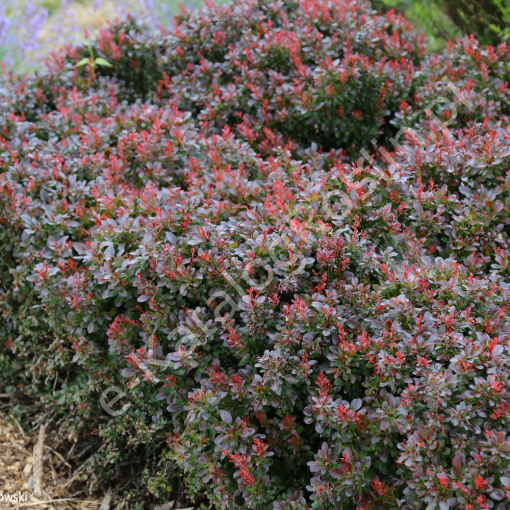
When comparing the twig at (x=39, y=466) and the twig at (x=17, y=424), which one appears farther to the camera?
the twig at (x=17, y=424)

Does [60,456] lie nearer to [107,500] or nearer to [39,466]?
[39,466]

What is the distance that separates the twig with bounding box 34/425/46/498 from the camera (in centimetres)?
265

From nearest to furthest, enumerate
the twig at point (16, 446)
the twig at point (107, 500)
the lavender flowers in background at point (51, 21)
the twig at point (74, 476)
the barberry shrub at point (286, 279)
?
1. the barberry shrub at point (286, 279)
2. the twig at point (107, 500)
3. the twig at point (74, 476)
4. the twig at point (16, 446)
5. the lavender flowers in background at point (51, 21)

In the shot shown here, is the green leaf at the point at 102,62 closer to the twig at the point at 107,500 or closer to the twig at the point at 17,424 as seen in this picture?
the twig at the point at 17,424

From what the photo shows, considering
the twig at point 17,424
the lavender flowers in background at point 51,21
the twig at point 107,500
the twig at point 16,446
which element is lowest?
the twig at point 107,500

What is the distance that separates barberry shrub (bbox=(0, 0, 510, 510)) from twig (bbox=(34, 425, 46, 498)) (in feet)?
0.90

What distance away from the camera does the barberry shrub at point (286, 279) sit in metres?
1.74

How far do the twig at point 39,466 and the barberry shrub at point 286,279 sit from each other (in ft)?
0.90

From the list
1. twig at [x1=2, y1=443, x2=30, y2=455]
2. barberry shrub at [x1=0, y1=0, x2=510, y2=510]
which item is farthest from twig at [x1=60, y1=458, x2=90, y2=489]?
twig at [x1=2, y1=443, x2=30, y2=455]

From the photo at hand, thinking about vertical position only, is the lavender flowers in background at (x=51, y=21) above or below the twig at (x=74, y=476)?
above

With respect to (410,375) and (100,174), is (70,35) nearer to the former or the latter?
(100,174)

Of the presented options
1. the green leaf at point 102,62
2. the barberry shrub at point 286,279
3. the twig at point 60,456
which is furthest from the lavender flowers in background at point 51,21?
the twig at point 60,456

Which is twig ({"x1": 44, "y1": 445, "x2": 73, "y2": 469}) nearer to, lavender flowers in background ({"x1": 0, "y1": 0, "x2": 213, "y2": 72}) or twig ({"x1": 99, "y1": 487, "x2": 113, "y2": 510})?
twig ({"x1": 99, "y1": 487, "x2": 113, "y2": 510})

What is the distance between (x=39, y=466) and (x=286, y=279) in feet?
6.27
